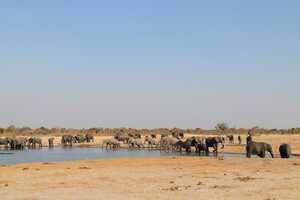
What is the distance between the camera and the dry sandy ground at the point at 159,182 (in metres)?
18.0

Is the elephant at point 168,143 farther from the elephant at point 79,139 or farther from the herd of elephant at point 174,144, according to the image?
the elephant at point 79,139

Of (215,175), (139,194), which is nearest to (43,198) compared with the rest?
(139,194)

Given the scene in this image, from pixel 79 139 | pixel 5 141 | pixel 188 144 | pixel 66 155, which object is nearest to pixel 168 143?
pixel 188 144

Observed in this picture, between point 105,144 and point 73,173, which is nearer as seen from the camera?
point 73,173

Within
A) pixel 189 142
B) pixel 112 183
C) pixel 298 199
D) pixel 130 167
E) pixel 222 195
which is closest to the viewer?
pixel 298 199

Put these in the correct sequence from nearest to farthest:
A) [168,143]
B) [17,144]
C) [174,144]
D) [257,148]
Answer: [257,148] → [174,144] → [168,143] → [17,144]

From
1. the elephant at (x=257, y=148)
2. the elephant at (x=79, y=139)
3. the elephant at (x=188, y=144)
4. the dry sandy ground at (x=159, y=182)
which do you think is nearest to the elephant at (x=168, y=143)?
the elephant at (x=188, y=144)

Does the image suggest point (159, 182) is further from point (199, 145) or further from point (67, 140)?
point (67, 140)

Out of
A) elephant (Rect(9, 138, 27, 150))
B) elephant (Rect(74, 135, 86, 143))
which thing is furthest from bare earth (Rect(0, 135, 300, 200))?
elephant (Rect(74, 135, 86, 143))

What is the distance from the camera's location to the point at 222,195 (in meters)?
17.9

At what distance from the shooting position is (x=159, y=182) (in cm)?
2148

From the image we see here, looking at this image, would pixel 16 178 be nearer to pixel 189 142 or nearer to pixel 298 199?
pixel 298 199

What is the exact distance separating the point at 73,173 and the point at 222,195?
907cm

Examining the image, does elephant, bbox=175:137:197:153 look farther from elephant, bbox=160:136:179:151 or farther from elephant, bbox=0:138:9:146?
elephant, bbox=0:138:9:146
